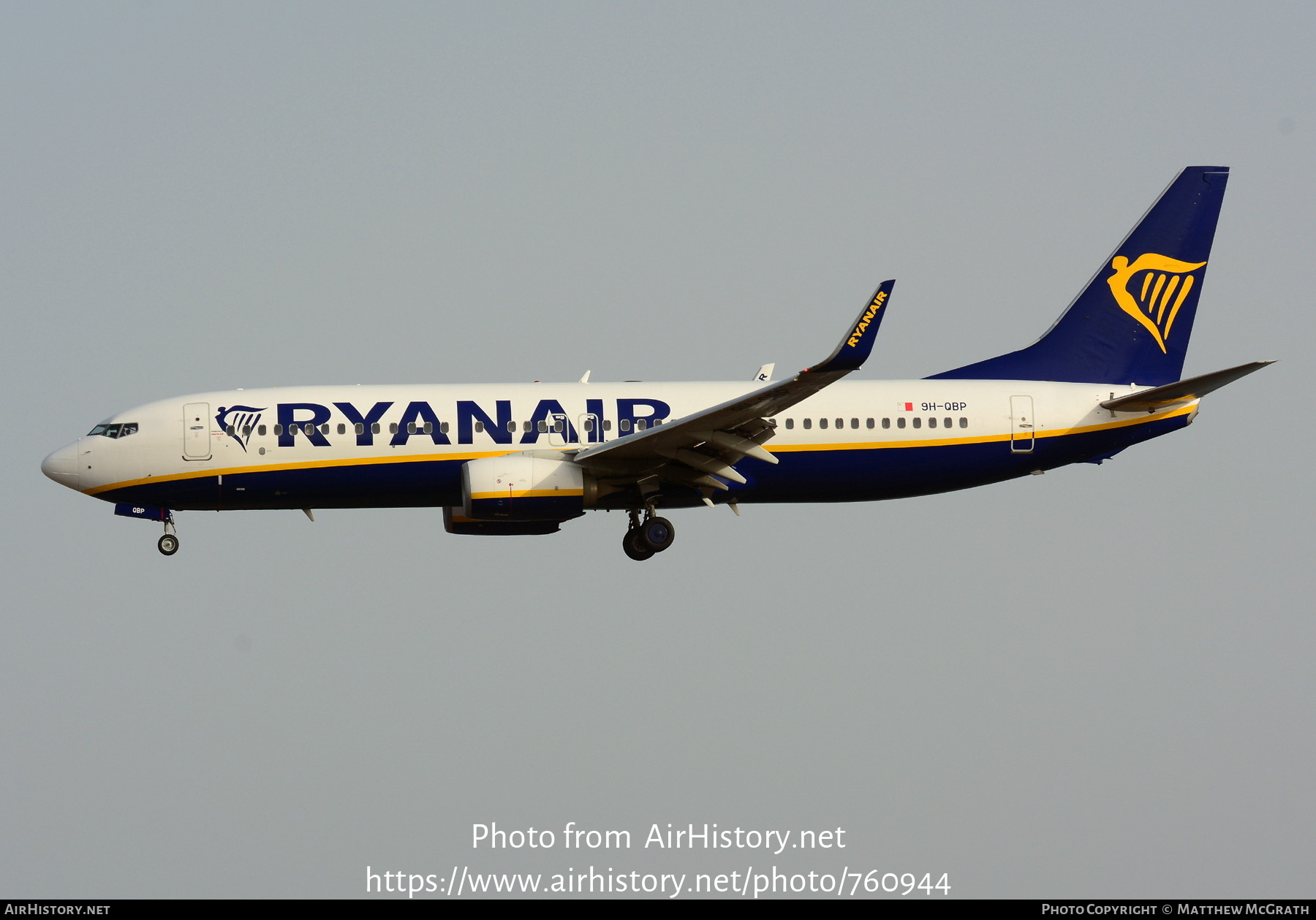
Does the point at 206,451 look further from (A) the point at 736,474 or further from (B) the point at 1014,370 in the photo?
(B) the point at 1014,370

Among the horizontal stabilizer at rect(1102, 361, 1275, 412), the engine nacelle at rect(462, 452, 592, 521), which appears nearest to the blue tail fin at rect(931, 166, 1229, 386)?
the horizontal stabilizer at rect(1102, 361, 1275, 412)

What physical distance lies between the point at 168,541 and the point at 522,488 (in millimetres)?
8584

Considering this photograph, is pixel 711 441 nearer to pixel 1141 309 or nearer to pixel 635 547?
pixel 635 547

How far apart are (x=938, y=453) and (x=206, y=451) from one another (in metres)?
16.2

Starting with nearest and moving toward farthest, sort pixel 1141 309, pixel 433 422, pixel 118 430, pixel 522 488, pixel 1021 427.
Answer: pixel 522 488
pixel 433 422
pixel 118 430
pixel 1021 427
pixel 1141 309

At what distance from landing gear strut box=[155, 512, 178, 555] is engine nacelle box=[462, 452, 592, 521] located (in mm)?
7107

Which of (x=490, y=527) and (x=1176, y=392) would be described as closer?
(x=1176, y=392)

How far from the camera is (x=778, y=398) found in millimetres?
31078

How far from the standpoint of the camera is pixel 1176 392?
34.8 meters

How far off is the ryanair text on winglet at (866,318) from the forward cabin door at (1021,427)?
830 centimetres

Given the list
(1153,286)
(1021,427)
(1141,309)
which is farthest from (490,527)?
A: (1153,286)

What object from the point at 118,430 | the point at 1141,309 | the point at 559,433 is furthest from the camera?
the point at 1141,309

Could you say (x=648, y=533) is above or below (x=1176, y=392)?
below

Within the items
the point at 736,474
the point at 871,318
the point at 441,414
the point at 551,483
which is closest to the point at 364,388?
the point at 441,414
